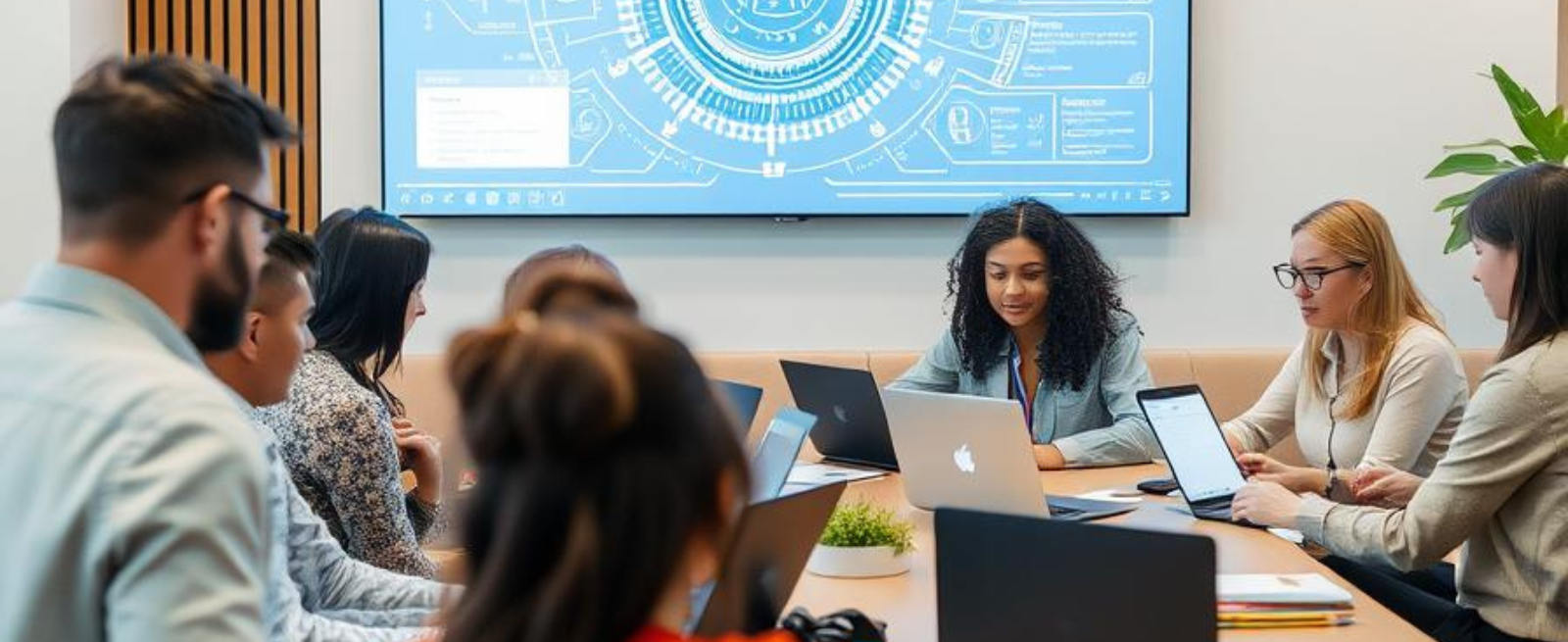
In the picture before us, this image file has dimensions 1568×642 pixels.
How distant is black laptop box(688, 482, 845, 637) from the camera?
165 cm

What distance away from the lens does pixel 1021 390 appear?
376 cm

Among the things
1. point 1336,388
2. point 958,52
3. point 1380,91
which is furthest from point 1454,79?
point 1336,388

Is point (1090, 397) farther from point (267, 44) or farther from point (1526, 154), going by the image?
point (267, 44)

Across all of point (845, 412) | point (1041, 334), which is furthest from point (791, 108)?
point (845, 412)

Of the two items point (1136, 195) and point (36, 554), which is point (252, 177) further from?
point (1136, 195)

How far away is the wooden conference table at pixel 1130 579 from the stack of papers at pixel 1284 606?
0.7 inches

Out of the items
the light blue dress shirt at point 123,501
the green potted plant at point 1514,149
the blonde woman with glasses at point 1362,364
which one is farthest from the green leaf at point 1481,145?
the light blue dress shirt at point 123,501

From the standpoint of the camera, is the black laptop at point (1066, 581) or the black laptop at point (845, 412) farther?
the black laptop at point (845, 412)

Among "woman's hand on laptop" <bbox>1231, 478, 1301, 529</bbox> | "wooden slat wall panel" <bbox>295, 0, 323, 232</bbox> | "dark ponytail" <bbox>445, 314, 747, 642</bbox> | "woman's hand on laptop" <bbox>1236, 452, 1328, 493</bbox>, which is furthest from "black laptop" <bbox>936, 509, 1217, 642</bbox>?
"wooden slat wall panel" <bbox>295, 0, 323, 232</bbox>

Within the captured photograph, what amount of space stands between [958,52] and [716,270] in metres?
1.02

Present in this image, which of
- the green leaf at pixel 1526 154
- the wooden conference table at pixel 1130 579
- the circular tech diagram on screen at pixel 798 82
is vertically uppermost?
the circular tech diagram on screen at pixel 798 82

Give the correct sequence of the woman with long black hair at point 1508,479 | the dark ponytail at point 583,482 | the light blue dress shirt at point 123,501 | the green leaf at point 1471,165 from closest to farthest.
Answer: the dark ponytail at point 583,482 → the light blue dress shirt at point 123,501 → the woman with long black hair at point 1508,479 → the green leaf at point 1471,165

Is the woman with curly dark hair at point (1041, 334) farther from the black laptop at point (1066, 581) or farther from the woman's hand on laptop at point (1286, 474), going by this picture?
the black laptop at point (1066, 581)

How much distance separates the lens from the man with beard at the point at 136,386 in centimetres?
117
